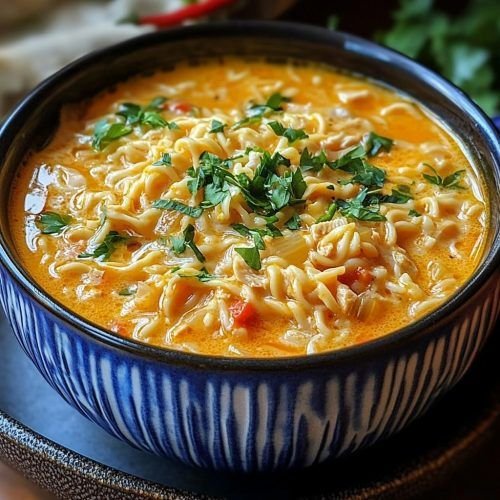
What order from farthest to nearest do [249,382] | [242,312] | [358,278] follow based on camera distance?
[358,278]
[242,312]
[249,382]

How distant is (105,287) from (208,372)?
46 cm

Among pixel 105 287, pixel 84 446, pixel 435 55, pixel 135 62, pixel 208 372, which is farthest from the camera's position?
pixel 435 55

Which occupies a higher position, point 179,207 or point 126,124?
point 126,124

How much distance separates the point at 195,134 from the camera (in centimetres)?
248

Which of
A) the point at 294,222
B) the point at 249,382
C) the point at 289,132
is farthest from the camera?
the point at 289,132

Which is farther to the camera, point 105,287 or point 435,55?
point 435,55

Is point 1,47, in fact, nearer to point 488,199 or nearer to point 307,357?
point 488,199

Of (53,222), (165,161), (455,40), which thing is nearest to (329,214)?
(165,161)

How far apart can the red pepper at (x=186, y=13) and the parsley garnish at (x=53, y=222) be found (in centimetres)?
177

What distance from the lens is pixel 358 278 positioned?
2.08 meters

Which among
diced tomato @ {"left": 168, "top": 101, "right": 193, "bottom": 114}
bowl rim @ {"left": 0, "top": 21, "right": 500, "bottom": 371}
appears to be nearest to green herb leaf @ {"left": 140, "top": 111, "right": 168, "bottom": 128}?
diced tomato @ {"left": 168, "top": 101, "right": 193, "bottom": 114}

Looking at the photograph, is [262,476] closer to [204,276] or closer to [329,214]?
[204,276]

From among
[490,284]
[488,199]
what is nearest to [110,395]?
[490,284]

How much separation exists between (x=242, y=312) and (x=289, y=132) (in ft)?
2.33
